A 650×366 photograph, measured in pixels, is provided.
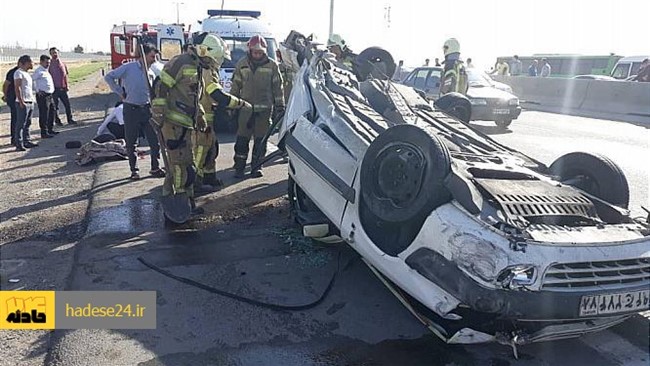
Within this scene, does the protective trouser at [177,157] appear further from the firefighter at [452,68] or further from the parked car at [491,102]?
the parked car at [491,102]

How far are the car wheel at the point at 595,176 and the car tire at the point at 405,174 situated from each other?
126cm

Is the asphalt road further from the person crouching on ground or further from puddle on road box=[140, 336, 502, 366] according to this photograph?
the person crouching on ground

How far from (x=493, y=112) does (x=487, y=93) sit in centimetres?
58

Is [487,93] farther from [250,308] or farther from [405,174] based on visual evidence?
[250,308]

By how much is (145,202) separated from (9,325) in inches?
101

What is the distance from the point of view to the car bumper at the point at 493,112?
457 inches

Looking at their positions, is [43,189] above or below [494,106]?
below

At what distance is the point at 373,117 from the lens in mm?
4098

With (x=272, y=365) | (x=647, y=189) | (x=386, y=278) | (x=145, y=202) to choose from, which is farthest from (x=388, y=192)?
(x=647, y=189)

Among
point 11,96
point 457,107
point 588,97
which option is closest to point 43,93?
point 11,96

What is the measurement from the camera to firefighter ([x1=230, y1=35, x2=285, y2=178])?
21.7 feet

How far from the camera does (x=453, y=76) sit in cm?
880

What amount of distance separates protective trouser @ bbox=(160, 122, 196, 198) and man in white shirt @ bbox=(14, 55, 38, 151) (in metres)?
4.73

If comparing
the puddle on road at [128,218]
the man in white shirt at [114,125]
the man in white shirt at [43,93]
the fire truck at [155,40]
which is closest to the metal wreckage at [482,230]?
the puddle on road at [128,218]
